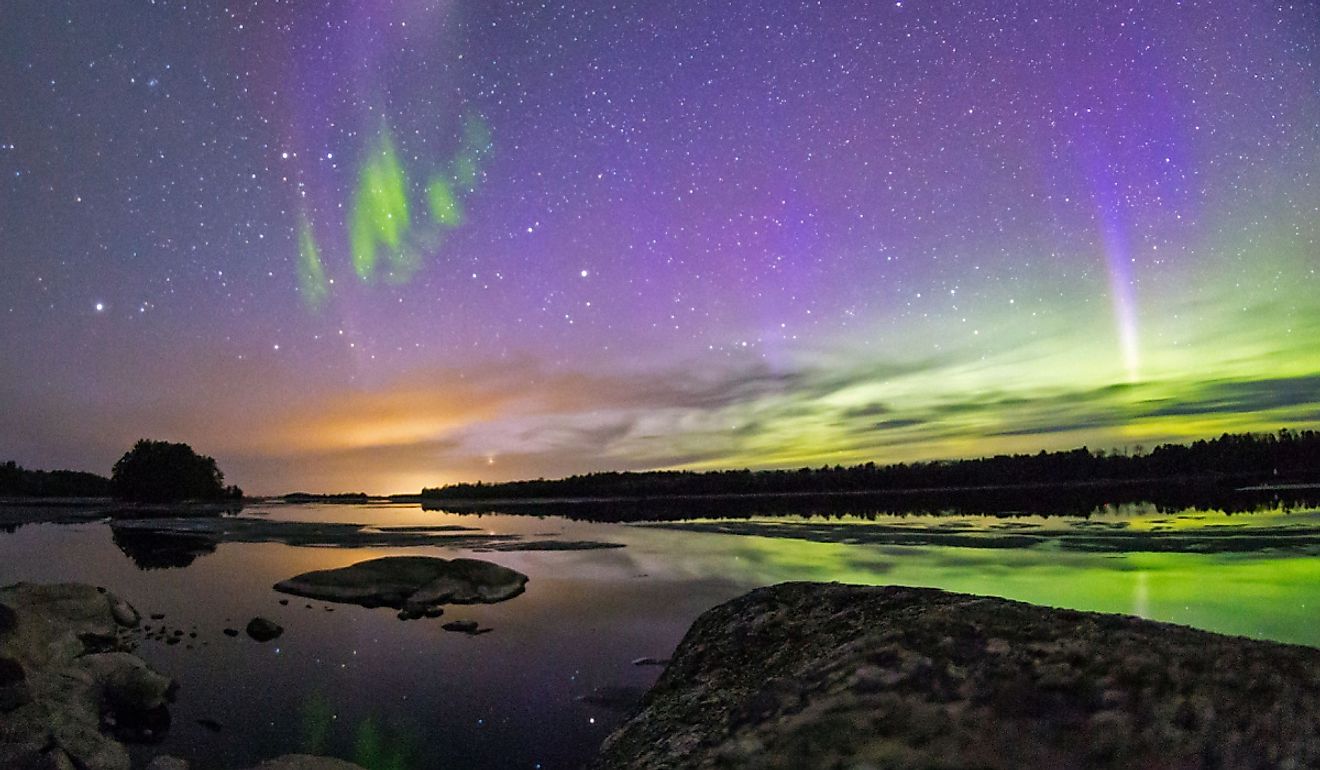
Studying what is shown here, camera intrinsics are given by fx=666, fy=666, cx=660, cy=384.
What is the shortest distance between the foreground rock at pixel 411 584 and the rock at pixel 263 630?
10.7 feet

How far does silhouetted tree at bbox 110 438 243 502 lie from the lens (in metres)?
107

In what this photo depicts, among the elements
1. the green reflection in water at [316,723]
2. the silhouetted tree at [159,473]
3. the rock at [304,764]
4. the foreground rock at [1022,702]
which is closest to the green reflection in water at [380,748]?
the green reflection in water at [316,723]

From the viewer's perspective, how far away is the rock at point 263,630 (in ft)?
44.8

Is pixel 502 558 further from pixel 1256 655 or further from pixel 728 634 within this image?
pixel 1256 655

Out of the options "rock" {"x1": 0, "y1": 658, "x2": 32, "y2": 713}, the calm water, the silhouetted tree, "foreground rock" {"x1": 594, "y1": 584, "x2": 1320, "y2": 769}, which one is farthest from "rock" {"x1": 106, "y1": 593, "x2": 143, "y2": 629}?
the silhouetted tree

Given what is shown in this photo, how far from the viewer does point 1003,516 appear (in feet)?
124

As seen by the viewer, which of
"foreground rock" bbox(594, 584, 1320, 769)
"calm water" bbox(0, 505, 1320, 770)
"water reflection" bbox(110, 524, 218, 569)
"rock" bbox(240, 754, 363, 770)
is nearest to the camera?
"foreground rock" bbox(594, 584, 1320, 769)

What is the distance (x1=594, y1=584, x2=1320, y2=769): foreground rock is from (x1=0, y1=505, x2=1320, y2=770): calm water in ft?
19.8

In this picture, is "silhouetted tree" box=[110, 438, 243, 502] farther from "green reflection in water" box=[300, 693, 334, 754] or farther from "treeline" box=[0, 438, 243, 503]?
"green reflection in water" box=[300, 693, 334, 754]

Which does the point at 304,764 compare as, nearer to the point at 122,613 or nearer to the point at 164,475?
the point at 122,613

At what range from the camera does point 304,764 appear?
669 cm

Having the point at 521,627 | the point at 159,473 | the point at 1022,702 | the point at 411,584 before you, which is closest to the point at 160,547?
the point at 411,584

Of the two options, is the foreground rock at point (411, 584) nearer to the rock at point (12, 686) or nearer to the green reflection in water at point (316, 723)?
the green reflection in water at point (316, 723)

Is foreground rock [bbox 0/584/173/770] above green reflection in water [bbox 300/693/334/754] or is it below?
above
